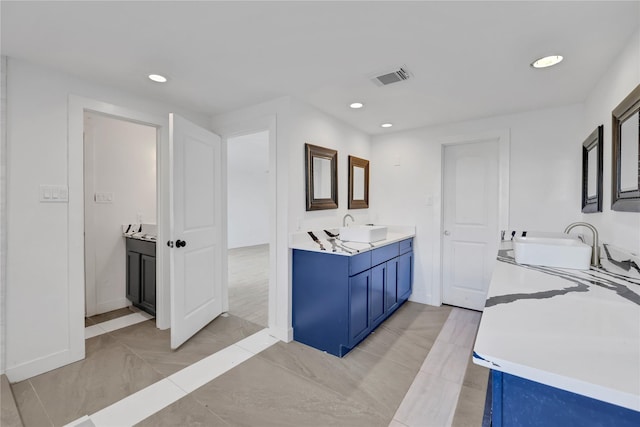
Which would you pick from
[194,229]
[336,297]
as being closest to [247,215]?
[194,229]

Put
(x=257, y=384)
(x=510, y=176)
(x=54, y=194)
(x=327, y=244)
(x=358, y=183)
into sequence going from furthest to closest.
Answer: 1. (x=358, y=183)
2. (x=510, y=176)
3. (x=327, y=244)
4. (x=54, y=194)
5. (x=257, y=384)

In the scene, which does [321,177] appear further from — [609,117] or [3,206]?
[3,206]

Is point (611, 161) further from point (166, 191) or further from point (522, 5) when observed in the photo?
point (166, 191)

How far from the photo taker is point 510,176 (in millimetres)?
2926

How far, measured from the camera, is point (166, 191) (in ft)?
9.05

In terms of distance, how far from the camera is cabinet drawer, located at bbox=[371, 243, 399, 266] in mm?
2604

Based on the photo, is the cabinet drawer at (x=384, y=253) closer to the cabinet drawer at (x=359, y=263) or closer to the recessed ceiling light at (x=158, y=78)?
the cabinet drawer at (x=359, y=263)

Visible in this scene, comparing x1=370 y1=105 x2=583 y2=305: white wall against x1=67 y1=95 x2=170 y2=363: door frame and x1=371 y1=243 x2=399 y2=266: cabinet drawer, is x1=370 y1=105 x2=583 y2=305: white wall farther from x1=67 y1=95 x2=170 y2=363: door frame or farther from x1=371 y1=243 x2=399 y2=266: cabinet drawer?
x1=67 y1=95 x2=170 y2=363: door frame

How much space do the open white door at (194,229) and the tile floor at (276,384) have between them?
0.90 ft

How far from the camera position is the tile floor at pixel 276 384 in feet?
5.38

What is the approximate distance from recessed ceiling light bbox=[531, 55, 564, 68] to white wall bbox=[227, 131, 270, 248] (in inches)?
208

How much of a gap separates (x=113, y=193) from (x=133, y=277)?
0.97 meters

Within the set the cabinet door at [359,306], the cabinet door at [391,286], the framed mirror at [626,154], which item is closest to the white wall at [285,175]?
the cabinet door at [359,306]

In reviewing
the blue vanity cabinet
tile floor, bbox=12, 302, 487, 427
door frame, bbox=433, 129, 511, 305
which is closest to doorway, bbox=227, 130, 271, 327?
the blue vanity cabinet
